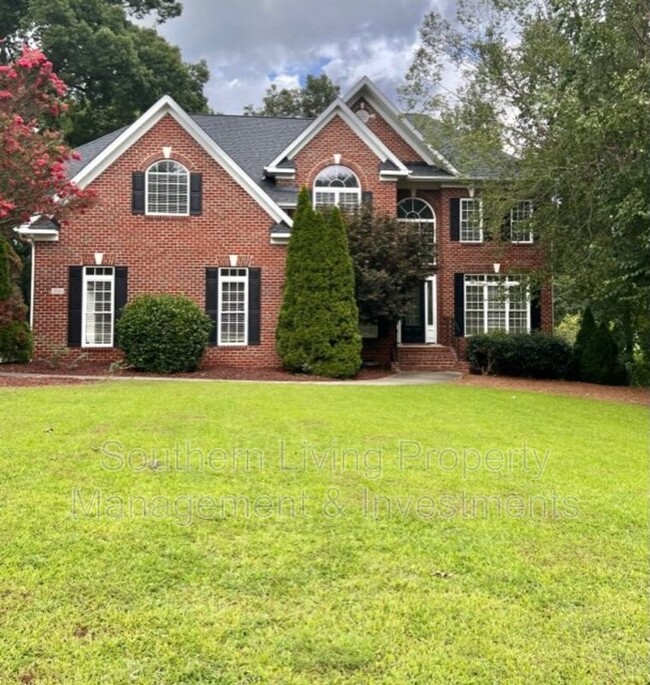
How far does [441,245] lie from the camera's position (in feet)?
63.4

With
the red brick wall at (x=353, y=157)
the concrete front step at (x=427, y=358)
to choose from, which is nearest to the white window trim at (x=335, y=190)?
the red brick wall at (x=353, y=157)

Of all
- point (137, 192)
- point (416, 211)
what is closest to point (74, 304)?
point (137, 192)

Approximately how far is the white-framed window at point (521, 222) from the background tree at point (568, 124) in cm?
42

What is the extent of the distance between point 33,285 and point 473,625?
15.3 metres

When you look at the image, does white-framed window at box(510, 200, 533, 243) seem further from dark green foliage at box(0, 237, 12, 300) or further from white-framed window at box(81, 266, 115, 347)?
dark green foliage at box(0, 237, 12, 300)

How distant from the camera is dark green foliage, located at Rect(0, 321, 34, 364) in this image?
1432 cm

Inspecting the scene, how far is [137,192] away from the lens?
1558 centimetres

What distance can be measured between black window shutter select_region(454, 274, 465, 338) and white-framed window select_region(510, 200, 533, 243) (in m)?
2.08

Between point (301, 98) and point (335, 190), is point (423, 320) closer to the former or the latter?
point (335, 190)

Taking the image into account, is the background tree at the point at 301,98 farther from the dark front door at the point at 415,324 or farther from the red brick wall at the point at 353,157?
the dark front door at the point at 415,324

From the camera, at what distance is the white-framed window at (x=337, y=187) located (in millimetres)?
17859

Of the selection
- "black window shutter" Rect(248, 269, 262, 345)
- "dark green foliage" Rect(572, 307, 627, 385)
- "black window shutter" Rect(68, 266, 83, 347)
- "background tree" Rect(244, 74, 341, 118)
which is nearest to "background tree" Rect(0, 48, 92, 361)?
"black window shutter" Rect(68, 266, 83, 347)

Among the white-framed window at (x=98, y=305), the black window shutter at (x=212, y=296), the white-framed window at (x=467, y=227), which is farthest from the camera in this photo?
the white-framed window at (x=467, y=227)

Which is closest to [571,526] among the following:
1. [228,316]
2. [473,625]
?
[473,625]
